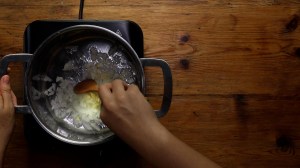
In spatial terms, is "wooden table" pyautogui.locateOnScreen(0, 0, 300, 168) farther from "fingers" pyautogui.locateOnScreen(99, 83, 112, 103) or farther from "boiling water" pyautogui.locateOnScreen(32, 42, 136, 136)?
"fingers" pyautogui.locateOnScreen(99, 83, 112, 103)

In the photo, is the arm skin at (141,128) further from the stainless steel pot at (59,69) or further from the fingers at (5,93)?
the fingers at (5,93)

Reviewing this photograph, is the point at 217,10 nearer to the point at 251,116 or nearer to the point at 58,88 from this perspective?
the point at 251,116

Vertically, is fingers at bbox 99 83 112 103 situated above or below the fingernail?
above

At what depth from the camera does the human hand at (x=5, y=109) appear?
657 mm

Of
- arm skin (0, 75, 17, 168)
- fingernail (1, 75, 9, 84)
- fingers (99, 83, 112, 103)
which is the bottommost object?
arm skin (0, 75, 17, 168)

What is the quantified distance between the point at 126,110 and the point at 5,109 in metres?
0.21

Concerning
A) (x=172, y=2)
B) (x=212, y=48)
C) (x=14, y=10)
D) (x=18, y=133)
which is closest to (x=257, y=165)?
(x=212, y=48)

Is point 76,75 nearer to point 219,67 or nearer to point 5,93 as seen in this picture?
point 5,93

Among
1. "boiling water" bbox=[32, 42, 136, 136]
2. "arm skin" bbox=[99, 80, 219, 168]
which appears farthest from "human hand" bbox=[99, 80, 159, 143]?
"boiling water" bbox=[32, 42, 136, 136]

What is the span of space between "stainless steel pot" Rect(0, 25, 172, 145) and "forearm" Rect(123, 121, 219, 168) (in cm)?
6

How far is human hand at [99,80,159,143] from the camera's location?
605 millimetres

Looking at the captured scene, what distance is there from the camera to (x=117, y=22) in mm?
729

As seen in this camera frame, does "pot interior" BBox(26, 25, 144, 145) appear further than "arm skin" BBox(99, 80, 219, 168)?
Yes

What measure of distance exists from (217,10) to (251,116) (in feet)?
0.75
